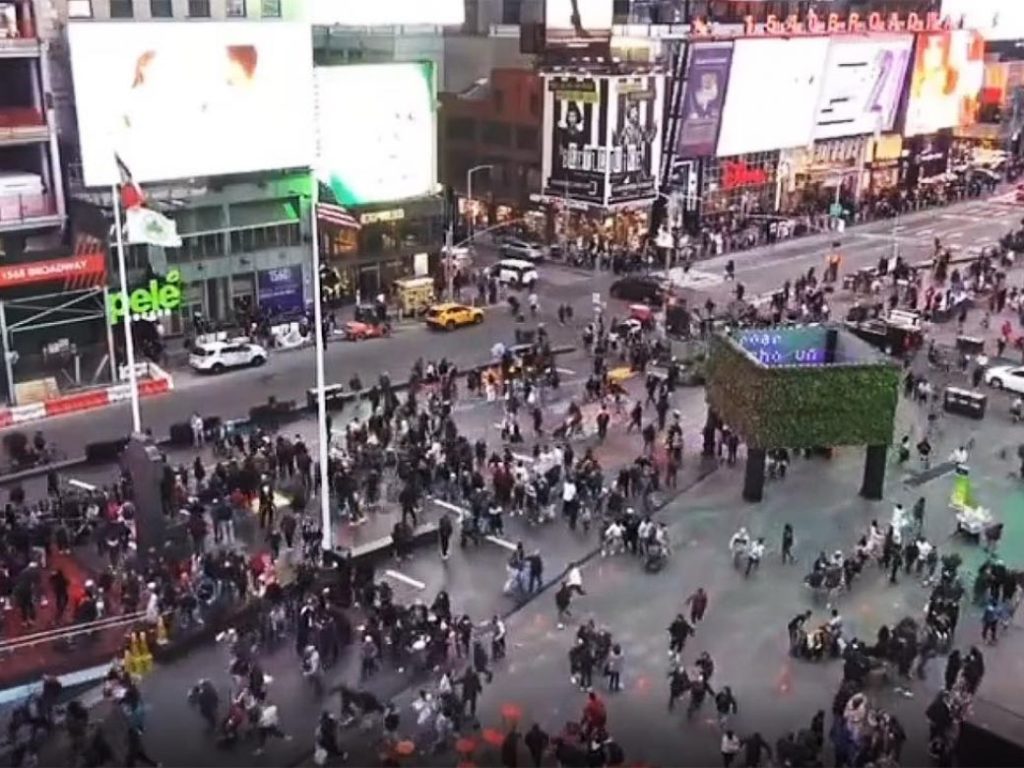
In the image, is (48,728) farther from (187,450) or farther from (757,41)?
(757,41)

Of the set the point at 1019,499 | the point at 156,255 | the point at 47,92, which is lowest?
the point at 1019,499

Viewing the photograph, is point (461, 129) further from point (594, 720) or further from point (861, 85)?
point (594, 720)

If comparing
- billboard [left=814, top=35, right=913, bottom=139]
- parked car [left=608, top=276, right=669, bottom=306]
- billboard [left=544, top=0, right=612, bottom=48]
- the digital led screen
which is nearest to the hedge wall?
the digital led screen

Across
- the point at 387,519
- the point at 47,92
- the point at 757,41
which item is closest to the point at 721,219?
the point at 757,41

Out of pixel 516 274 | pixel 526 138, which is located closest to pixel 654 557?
pixel 516 274

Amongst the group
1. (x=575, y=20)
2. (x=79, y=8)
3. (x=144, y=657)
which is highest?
(x=79, y=8)

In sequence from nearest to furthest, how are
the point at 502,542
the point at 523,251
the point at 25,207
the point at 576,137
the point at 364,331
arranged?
the point at 502,542 < the point at 25,207 < the point at 364,331 < the point at 576,137 < the point at 523,251

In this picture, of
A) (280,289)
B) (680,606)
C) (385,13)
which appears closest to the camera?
(680,606)
